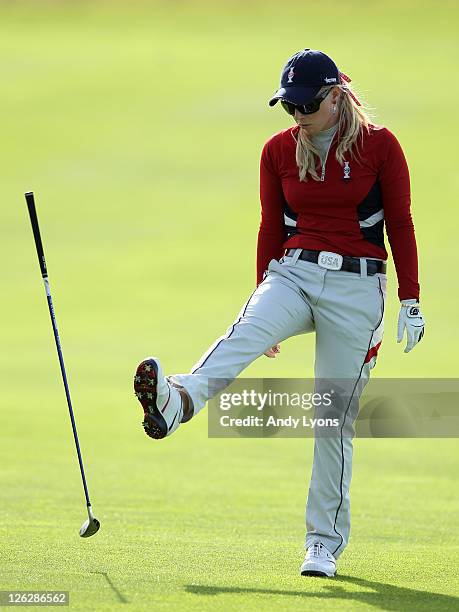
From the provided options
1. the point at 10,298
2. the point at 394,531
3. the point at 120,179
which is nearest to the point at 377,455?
the point at 394,531

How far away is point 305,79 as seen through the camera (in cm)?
626

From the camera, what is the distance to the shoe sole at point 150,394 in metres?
5.42

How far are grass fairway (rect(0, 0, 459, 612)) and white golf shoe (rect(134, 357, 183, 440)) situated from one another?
70cm

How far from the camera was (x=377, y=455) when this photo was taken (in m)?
12.9

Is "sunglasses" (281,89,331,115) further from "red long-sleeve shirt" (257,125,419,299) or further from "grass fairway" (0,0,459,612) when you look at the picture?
"grass fairway" (0,0,459,612)

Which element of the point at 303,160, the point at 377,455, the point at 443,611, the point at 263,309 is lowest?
the point at 377,455

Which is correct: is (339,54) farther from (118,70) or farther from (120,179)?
(120,179)

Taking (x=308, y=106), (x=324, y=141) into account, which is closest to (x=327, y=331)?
(x=324, y=141)

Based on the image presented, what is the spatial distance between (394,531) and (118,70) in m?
32.0

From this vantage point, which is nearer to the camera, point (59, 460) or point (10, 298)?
point (59, 460)

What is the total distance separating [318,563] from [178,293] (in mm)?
17908

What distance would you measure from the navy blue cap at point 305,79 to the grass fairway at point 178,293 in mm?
2271

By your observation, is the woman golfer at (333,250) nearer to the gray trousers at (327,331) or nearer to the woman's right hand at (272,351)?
the gray trousers at (327,331)

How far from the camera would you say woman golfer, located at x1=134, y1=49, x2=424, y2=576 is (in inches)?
247
